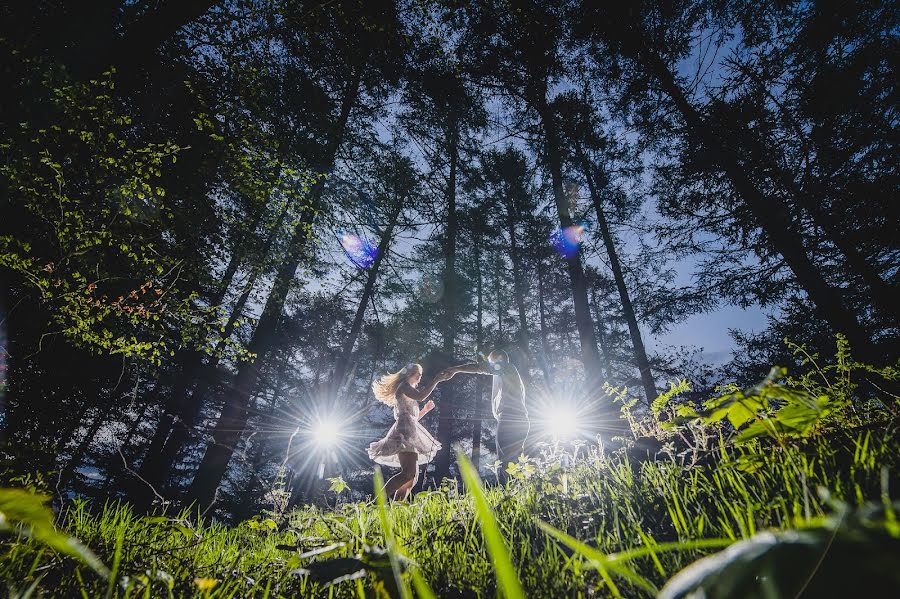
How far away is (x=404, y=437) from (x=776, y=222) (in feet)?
29.2

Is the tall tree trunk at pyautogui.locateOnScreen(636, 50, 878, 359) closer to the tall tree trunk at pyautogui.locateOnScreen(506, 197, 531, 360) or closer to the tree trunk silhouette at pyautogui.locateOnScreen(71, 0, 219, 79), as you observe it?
the tall tree trunk at pyautogui.locateOnScreen(506, 197, 531, 360)

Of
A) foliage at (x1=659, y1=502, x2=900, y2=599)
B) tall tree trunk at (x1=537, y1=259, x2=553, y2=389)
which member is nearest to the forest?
foliage at (x1=659, y1=502, x2=900, y2=599)

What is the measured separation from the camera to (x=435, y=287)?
16.1 metres

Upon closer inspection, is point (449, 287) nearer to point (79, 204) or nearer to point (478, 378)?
point (478, 378)

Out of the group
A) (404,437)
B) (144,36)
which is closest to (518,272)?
(404,437)

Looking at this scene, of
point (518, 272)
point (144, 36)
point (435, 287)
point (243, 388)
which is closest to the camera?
point (144, 36)

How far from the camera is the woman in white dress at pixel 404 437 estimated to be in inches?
205

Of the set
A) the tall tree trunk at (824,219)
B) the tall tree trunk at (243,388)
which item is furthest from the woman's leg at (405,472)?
the tall tree trunk at (824,219)

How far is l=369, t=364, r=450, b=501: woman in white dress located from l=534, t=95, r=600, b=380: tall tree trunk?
185 inches

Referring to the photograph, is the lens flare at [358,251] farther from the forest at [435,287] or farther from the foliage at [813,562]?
the foliage at [813,562]

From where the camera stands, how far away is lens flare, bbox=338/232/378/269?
11.7 m

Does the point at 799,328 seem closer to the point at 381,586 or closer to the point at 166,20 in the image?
the point at 381,586

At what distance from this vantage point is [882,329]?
340 inches

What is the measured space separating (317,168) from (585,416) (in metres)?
9.24
